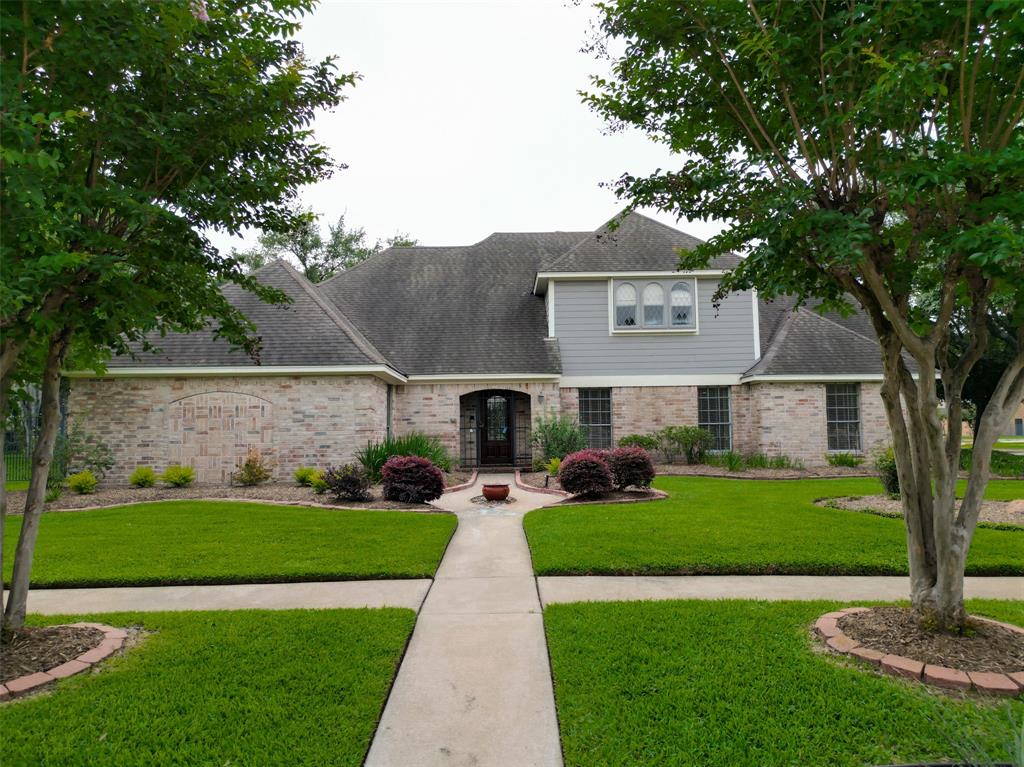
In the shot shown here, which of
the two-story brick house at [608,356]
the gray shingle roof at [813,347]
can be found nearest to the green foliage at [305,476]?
the two-story brick house at [608,356]

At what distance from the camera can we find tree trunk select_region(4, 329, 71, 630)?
4.46 meters

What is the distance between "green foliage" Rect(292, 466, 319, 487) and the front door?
5.95m

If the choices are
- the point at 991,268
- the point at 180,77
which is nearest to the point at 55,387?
the point at 180,77

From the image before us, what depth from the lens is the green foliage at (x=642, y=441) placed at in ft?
55.7

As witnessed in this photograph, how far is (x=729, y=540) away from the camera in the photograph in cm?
764

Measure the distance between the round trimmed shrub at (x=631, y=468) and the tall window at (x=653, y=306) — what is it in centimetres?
678

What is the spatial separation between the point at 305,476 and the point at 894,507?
38.5 ft

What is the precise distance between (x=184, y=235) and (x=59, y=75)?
4.04ft

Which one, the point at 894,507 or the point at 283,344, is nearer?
the point at 894,507

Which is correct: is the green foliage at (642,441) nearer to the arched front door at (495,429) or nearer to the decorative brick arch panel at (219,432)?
the arched front door at (495,429)

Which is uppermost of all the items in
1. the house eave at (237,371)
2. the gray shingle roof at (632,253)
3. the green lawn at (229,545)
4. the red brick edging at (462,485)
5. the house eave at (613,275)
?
the gray shingle roof at (632,253)

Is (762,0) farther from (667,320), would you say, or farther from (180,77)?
(667,320)

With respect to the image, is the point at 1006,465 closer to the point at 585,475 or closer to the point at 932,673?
the point at 585,475

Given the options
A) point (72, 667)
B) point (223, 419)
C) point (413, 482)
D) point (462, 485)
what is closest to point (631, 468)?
point (413, 482)
